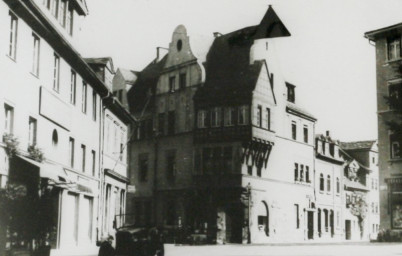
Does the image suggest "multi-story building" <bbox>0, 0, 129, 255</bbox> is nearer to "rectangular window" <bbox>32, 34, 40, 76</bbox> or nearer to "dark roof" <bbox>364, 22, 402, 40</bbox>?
"rectangular window" <bbox>32, 34, 40, 76</bbox>

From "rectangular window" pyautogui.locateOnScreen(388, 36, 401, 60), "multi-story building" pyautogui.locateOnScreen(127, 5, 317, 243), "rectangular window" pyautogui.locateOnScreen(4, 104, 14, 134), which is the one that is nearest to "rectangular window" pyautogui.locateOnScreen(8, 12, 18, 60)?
"rectangular window" pyautogui.locateOnScreen(4, 104, 14, 134)

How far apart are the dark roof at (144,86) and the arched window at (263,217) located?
2.89 m

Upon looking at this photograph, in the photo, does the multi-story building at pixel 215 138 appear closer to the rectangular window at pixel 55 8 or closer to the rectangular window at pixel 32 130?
the rectangular window at pixel 55 8

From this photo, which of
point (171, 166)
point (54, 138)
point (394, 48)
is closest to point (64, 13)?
point (54, 138)

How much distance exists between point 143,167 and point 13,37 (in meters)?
5.70

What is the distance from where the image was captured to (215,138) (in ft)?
38.5

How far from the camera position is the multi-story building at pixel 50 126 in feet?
24.7

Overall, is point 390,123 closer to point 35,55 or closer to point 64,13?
point 64,13

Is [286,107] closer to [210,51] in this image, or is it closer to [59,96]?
[210,51]

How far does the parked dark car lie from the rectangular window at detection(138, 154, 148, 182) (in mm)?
2013

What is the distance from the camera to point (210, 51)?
10266mm

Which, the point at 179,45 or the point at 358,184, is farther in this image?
the point at 358,184

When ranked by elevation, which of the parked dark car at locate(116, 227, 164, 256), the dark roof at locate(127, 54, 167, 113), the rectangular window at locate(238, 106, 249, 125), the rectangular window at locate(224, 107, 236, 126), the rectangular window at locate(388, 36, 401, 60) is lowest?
the parked dark car at locate(116, 227, 164, 256)

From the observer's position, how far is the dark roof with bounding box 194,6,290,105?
334 inches
